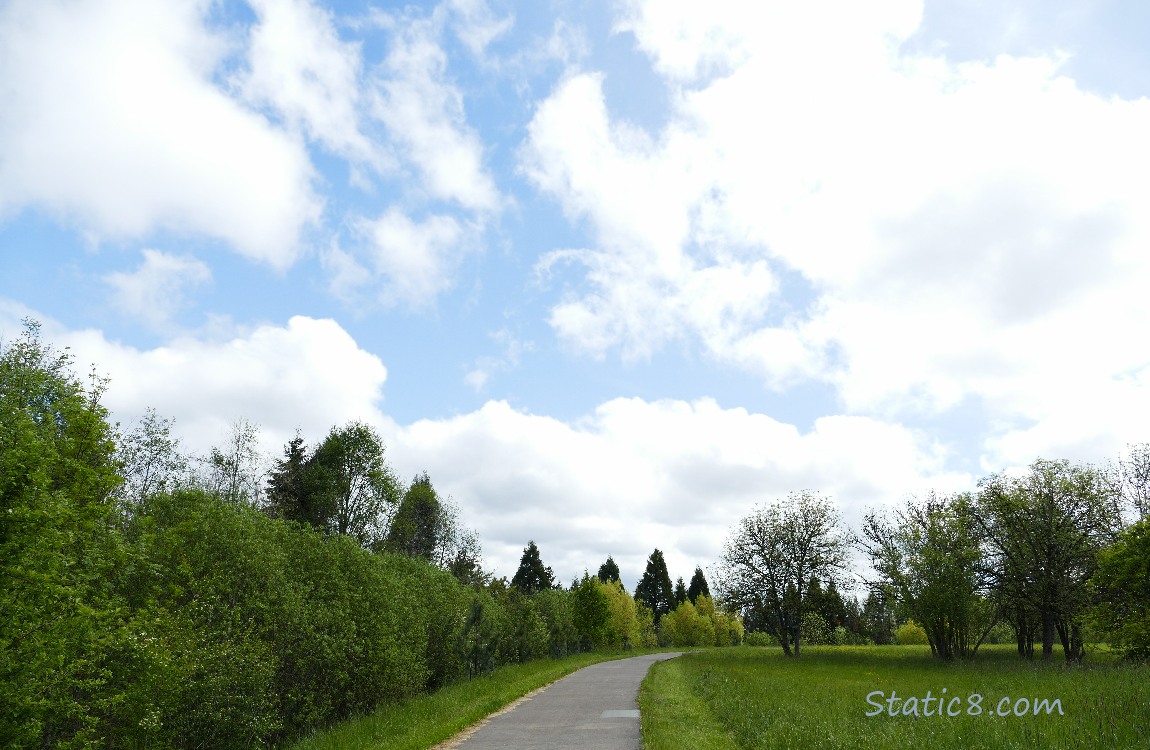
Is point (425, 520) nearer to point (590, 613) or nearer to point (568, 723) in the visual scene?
A: point (590, 613)

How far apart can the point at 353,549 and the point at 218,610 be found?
5.93 m

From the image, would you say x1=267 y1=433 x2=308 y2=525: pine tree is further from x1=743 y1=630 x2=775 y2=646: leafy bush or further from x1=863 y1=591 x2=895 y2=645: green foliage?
x1=863 y1=591 x2=895 y2=645: green foliage

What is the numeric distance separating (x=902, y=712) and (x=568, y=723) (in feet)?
28.3

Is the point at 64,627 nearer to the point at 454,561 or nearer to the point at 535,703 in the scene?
the point at 535,703

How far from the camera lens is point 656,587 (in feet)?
384

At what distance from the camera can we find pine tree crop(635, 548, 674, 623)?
114062mm

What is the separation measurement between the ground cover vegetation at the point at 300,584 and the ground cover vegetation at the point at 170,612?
6 centimetres

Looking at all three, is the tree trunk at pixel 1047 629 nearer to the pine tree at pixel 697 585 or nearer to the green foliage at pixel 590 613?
the green foliage at pixel 590 613

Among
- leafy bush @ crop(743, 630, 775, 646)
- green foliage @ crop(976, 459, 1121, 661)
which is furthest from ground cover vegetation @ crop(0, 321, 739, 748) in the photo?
leafy bush @ crop(743, 630, 775, 646)

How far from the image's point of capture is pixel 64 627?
39.7 feet

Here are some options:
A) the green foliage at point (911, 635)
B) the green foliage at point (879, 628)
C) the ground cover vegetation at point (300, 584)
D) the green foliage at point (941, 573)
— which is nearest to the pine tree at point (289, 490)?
the ground cover vegetation at point (300, 584)

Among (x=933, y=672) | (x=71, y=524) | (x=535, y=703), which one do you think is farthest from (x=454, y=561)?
(x=71, y=524)

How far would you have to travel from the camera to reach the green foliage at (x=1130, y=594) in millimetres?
22263

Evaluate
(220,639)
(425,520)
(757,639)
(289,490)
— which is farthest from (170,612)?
(757,639)
